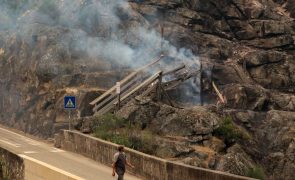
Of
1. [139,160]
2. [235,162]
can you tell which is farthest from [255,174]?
[139,160]

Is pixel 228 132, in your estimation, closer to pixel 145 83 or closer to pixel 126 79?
pixel 145 83

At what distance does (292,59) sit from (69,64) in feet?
62.0

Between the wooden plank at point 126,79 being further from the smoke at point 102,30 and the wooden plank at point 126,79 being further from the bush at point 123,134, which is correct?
the bush at point 123,134

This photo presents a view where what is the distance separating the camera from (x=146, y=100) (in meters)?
31.1

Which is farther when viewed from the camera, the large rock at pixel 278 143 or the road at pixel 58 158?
the large rock at pixel 278 143

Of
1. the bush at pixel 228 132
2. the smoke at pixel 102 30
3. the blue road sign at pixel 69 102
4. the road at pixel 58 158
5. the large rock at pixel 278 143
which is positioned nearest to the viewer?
the road at pixel 58 158

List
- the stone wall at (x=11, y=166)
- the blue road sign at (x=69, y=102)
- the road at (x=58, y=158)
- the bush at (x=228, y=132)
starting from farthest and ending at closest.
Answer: the bush at (x=228, y=132), the blue road sign at (x=69, y=102), the road at (x=58, y=158), the stone wall at (x=11, y=166)

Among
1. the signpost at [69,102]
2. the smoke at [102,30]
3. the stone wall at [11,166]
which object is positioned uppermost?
the smoke at [102,30]

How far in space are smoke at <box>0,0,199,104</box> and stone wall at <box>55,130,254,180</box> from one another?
14.0 m

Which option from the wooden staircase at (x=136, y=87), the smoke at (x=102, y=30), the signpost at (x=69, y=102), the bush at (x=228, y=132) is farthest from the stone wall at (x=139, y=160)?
the smoke at (x=102, y=30)

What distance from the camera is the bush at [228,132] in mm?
28922

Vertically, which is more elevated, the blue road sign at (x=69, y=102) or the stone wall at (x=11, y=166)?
the blue road sign at (x=69, y=102)

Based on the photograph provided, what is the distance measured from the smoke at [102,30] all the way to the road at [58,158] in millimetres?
11318

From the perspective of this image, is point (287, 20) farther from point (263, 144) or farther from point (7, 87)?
point (7, 87)
